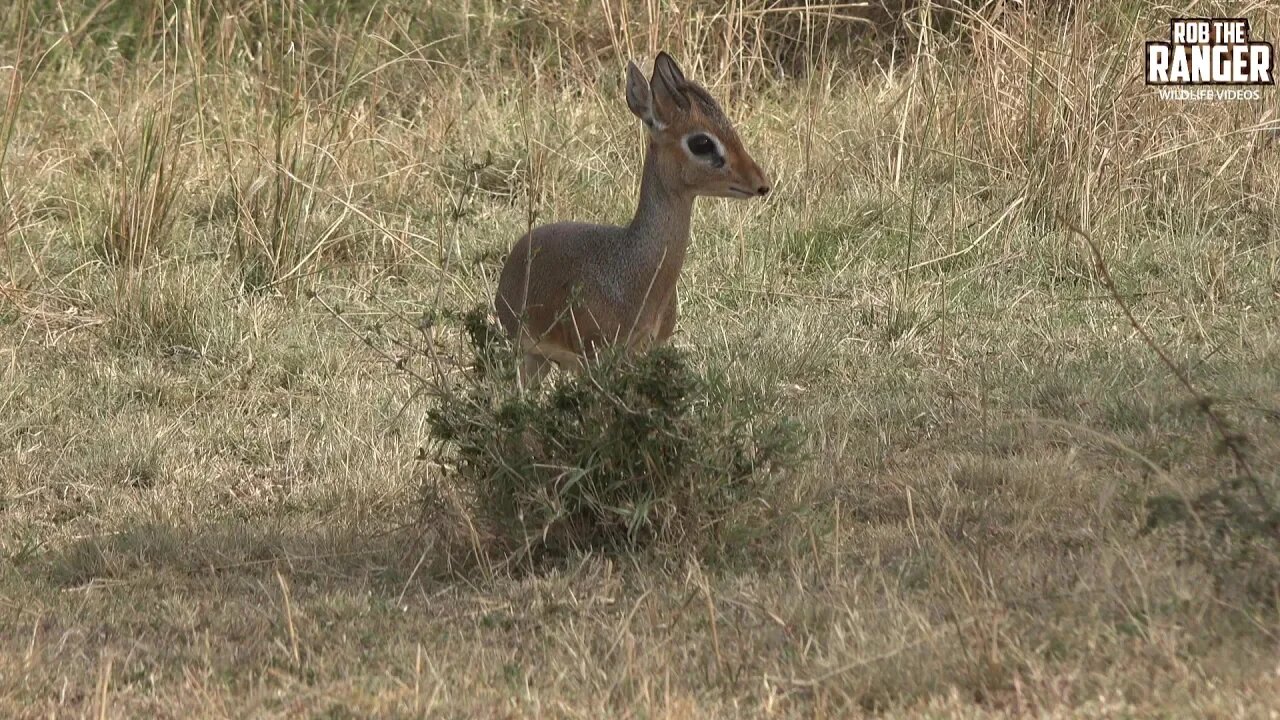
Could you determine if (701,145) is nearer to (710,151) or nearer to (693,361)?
(710,151)

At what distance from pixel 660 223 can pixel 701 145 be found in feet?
0.94

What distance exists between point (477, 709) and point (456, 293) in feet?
13.6

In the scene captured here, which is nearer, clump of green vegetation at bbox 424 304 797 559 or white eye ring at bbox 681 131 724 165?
clump of green vegetation at bbox 424 304 797 559

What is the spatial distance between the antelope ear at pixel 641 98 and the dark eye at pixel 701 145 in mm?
140

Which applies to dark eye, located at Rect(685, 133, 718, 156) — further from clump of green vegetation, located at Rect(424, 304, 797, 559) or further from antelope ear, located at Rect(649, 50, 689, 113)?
clump of green vegetation, located at Rect(424, 304, 797, 559)

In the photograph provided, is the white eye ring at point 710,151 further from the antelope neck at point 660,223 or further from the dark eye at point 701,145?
the antelope neck at point 660,223

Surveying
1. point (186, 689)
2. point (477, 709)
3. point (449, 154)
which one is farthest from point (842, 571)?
point (449, 154)

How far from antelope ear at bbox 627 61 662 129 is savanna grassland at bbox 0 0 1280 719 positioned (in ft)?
2.99

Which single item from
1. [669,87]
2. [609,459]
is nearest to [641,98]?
[669,87]

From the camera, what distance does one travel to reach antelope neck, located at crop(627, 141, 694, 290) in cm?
580

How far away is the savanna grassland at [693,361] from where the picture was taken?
12.9 feet

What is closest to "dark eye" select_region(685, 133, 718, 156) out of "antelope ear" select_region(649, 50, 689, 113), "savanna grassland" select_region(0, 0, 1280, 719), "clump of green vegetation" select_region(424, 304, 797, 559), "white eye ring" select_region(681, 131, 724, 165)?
"white eye ring" select_region(681, 131, 724, 165)

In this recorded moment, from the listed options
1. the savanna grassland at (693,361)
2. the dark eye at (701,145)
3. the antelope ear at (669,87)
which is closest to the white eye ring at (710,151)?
the dark eye at (701,145)

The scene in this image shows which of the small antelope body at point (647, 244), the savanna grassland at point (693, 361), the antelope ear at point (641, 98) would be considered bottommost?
the savanna grassland at point (693, 361)
